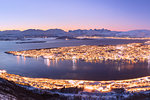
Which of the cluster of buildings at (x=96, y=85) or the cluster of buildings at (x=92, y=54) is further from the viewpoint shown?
the cluster of buildings at (x=92, y=54)

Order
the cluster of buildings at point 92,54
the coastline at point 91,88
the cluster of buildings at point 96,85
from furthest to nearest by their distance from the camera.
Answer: the cluster of buildings at point 92,54, the cluster of buildings at point 96,85, the coastline at point 91,88

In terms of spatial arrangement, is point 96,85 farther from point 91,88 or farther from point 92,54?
point 92,54

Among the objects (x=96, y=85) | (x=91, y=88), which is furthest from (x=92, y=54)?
(x=91, y=88)

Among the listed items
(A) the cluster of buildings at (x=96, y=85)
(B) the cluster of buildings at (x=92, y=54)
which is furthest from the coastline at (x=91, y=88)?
(B) the cluster of buildings at (x=92, y=54)

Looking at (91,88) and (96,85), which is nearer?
(91,88)

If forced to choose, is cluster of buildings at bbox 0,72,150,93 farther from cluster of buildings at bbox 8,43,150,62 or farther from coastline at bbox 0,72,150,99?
cluster of buildings at bbox 8,43,150,62

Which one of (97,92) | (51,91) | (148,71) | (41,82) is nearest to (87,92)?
(97,92)

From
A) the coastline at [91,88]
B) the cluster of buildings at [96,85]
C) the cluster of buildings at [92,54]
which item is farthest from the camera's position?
the cluster of buildings at [92,54]

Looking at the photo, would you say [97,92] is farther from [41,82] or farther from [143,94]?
[41,82]

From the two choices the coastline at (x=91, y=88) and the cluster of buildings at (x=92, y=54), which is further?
the cluster of buildings at (x=92, y=54)

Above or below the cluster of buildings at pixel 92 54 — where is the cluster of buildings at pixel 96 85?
below

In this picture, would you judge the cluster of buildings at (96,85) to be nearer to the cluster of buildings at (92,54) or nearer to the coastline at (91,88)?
the coastline at (91,88)
